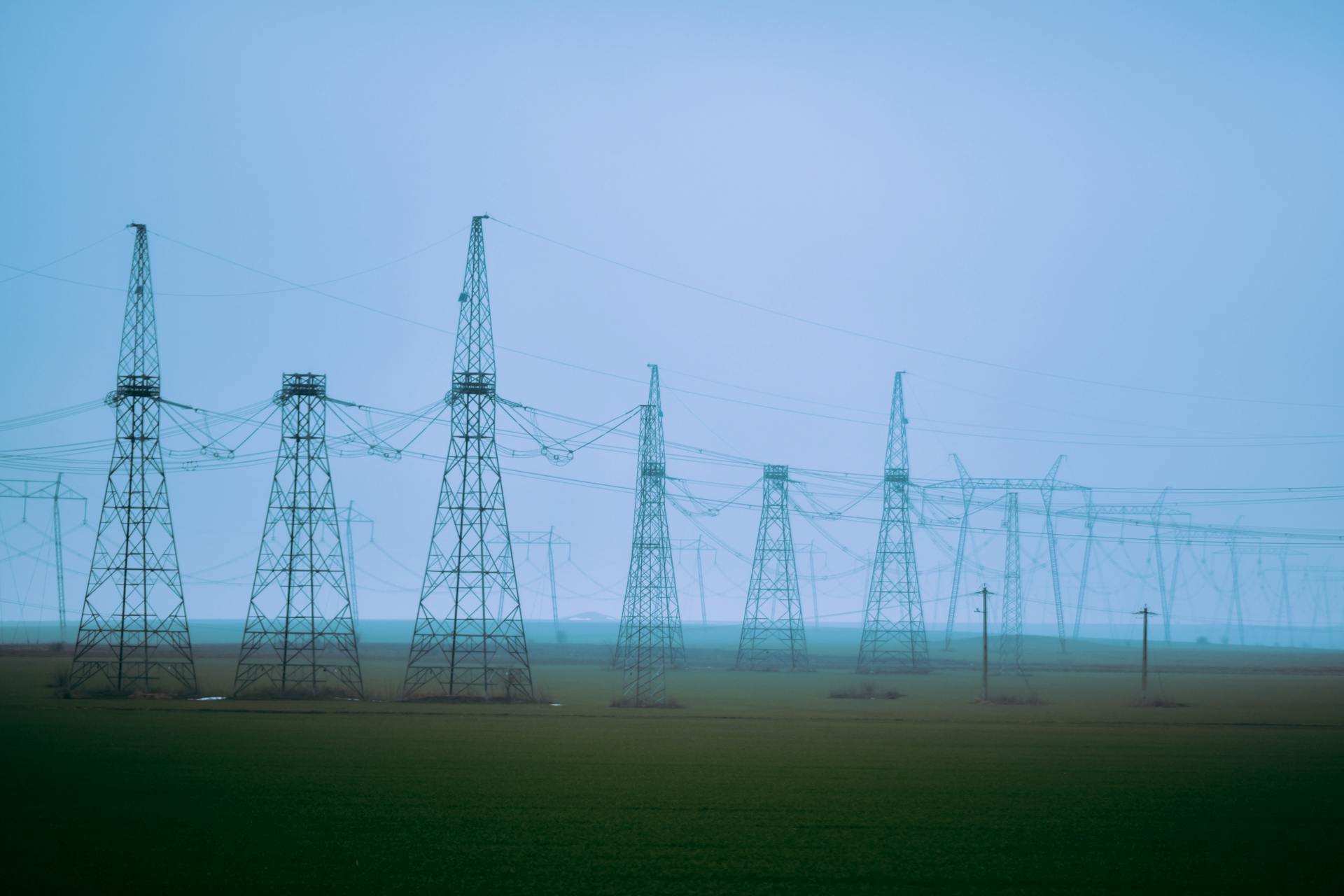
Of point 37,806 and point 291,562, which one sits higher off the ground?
point 291,562

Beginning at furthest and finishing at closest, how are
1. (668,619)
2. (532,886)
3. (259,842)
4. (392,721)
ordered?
1. (668,619)
2. (392,721)
3. (259,842)
4. (532,886)

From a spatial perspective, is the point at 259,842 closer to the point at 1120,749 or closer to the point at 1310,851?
the point at 1310,851

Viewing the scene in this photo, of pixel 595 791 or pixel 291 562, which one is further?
pixel 291 562

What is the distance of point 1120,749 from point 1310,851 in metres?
19.5

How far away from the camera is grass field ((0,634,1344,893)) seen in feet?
67.0

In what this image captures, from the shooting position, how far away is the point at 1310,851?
22516 millimetres

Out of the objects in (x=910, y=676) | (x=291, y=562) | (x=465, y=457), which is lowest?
(x=910, y=676)

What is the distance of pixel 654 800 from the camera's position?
2828 cm

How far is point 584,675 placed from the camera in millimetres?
91188

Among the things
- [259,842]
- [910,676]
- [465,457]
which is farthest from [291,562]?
[910,676]

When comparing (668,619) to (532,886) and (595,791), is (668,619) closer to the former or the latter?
(595,791)

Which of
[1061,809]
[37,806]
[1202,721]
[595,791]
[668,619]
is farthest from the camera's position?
[668,619]

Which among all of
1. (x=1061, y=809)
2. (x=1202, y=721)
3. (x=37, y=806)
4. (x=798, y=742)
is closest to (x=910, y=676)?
(x=1202, y=721)

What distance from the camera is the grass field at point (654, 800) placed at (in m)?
20.4
